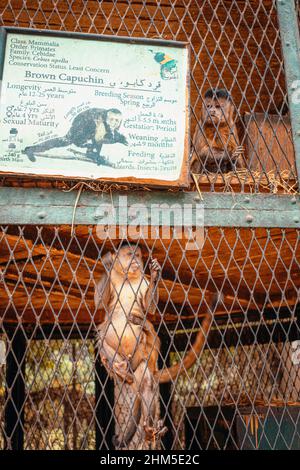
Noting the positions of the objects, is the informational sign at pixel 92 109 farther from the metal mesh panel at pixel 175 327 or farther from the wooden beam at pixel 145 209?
the metal mesh panel at pixel 175 327

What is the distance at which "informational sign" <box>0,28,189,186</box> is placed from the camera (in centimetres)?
380

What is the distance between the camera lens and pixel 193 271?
14.2ft

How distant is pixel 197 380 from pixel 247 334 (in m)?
1.27

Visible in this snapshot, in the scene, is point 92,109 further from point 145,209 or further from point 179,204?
point 179,204

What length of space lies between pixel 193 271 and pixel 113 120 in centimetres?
117

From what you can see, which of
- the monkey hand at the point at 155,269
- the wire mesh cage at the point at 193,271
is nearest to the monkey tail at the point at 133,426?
the wire mesh cage at the point at 193,271

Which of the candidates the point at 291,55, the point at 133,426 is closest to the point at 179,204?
the point at 291,55

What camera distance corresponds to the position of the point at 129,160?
3.88 metres

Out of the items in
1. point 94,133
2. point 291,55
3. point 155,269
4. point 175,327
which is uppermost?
point 291,55

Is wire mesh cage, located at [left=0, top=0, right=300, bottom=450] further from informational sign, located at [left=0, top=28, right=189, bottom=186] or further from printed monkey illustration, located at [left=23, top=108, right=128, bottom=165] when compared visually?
printed monkey illustration, located at [left=23, top=108, right=128, bottom=165]

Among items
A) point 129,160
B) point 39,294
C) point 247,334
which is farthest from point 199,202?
point 247,334

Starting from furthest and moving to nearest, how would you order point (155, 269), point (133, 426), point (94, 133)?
point (133, 426)
point (155, 269)
point (94, 133)

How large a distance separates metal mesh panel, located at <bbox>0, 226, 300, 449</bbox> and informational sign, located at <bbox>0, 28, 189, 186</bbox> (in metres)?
0.44

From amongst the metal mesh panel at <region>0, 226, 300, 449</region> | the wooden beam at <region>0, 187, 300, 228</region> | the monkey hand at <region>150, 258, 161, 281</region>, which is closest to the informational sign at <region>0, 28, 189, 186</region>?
the wooden beam at <region>0, 187, 300, 228</region>
